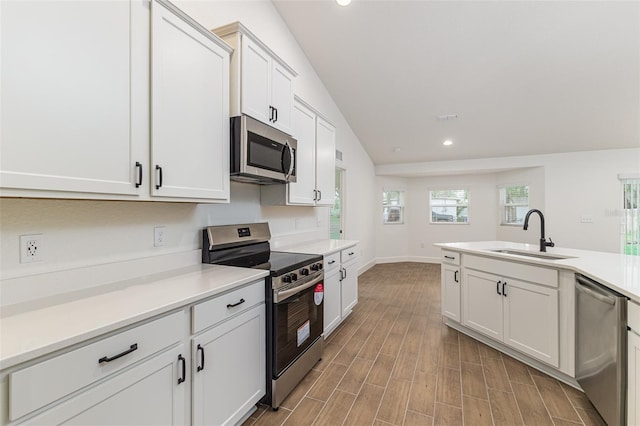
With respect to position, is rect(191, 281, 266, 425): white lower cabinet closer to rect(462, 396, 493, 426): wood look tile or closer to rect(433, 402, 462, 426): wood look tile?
Result: rect(433, 402, 462, 426): wood look tile

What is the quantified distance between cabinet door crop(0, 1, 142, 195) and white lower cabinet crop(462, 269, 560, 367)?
289cm

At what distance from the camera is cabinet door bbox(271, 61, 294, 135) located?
7.64ft

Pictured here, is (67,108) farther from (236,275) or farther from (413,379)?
(413,379)

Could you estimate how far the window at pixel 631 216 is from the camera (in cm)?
516

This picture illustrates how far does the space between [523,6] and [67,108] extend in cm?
391

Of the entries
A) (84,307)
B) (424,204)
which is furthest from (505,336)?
(424,204)

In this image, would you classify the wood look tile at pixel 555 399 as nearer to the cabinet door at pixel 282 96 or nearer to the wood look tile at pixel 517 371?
the wood look tile at pixel 517 371

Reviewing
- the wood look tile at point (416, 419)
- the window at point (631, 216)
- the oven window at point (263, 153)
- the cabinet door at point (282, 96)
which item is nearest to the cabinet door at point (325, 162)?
the cabinet door at point (282, 96)

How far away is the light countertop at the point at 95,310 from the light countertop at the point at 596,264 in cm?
207

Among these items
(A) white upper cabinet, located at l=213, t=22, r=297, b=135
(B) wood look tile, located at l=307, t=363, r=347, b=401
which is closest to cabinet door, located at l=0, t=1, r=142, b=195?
(A) white upper cabinet, located at l=213, t=22, r=297, b=135

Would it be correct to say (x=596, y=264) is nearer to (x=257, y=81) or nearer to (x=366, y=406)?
(x=366, y=406)

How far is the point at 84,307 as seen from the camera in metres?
1.15

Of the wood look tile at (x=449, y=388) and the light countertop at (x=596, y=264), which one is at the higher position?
the light countertop at (x=596, y=264)

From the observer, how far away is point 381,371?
7.66ft
